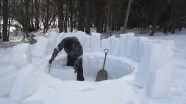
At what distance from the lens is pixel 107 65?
7133 mm

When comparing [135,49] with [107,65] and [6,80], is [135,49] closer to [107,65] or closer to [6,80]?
[107,65]

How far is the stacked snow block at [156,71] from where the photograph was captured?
4.31 metres

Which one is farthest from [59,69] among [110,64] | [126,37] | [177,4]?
[177,4]

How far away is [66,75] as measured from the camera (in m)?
6.55

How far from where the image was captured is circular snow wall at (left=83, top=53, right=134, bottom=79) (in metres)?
6.73

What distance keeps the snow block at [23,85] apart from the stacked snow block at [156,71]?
1653 millimetres

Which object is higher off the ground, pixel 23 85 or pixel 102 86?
pixel 23 85

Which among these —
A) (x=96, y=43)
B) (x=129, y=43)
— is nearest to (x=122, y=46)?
(x=129, y=43)

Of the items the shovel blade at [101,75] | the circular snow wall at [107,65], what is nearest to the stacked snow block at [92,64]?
the circular snow wall at [107,65]

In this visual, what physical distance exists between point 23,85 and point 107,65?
3439 mm

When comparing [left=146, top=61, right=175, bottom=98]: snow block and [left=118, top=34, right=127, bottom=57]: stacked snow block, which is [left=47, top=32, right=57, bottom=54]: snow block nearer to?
[left=118, top=34, right=127, bottom=57]: stacked snow block

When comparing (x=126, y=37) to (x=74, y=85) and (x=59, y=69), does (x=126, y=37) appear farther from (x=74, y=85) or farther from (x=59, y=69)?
(x=74, y=85)

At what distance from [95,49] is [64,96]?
3.47 metres

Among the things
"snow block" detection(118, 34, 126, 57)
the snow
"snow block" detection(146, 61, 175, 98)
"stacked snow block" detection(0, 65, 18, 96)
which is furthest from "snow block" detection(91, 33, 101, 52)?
"stacked snow block" detection(0, 65, 18, 96)
